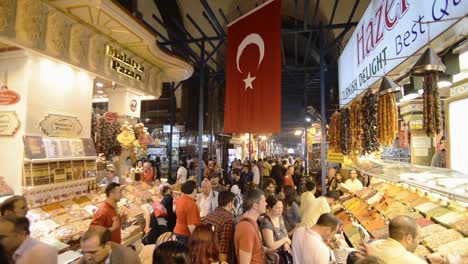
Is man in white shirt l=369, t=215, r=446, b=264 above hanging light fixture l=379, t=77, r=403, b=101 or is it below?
below

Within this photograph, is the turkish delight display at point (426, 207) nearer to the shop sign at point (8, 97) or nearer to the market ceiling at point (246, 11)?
the market ceiling at point (246, 11)

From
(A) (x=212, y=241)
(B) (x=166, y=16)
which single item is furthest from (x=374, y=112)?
(B) (x=166, y=16)

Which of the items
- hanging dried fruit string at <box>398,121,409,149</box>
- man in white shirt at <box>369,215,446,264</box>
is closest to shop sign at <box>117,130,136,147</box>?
man in white shirt at <box>369,215,446,264</box>

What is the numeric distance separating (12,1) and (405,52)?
16.6 feet

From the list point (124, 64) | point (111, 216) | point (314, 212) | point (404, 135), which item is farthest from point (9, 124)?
point (404, 135)

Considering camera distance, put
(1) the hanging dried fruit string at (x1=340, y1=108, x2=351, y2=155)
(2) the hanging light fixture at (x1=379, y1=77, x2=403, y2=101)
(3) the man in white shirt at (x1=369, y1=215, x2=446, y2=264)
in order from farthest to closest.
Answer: (1) the hanging dried fruit string at (x1=340, y1=108, x2=351, y2=155)
(2) the hanging light fixture at (x1=379, y1=77, x2=403, y2=101)
(3) the man in white shirt at (x1=369, y1=215, x2=446, y2=264)

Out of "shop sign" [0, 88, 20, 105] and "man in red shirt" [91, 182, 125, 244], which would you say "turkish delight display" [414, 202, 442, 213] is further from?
"shop sign" [0, 88, 20, 105]

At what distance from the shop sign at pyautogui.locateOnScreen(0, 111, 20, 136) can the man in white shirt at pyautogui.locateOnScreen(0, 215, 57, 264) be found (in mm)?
1995

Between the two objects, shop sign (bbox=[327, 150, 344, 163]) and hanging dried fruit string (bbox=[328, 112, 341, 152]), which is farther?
shop sign (bbox=[327, 150, 344, 163])

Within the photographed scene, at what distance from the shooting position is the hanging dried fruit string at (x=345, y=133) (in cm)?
586

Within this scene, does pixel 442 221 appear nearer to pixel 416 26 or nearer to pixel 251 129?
pixel 416 26

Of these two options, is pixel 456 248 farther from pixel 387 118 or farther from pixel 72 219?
pixel 72 219

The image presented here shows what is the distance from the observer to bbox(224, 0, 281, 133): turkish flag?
539cm

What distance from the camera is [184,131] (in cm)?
1565
